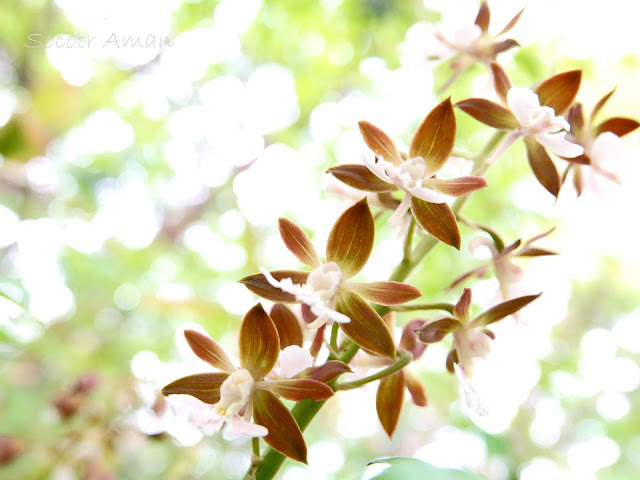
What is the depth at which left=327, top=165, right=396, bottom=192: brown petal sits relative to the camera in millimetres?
582

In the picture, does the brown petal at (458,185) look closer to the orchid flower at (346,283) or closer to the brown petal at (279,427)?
the orchid flower at (346,283)

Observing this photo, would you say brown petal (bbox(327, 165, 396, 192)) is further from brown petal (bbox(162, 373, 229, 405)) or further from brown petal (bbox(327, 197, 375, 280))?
brown petal (bbox(162, 373, 229, 405))

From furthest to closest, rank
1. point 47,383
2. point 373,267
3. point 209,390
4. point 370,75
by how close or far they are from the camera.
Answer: point 47,383, point 370,75, point 373,267, point 209,390

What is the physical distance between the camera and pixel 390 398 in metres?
0.65

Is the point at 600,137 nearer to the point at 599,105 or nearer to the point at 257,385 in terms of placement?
the point at 599,105

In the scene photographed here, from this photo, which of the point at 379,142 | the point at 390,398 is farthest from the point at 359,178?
the point at 390,398

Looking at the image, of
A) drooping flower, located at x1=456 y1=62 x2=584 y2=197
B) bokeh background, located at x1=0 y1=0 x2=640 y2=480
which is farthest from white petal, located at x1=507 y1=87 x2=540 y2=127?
bokeh background, located at x1=0 y1=0 x2=640 y2=480

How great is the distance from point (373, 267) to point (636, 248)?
0.97m

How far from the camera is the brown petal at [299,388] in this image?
0.52m

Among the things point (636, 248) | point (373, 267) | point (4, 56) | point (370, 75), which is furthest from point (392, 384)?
point (4, 56)

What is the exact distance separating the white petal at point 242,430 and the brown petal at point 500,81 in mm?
431

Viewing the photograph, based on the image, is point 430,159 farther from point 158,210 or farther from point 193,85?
point 158,210

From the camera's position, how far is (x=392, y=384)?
65 cm

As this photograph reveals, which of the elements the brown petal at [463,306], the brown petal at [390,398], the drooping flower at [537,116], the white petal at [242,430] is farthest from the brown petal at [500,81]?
the white petal at [242,430]
